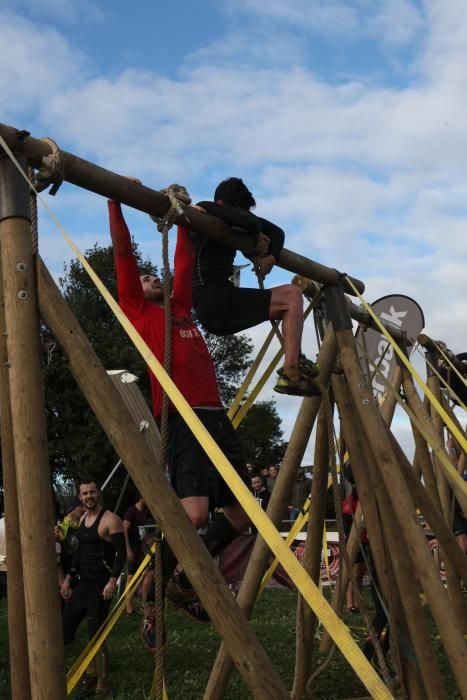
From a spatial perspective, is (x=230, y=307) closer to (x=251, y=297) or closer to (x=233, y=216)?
(x=251, y=297)

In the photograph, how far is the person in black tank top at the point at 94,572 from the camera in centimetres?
642

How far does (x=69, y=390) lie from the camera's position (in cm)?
3142

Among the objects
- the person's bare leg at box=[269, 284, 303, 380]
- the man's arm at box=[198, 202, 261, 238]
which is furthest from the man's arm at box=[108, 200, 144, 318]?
the person's bare leg at box=[269, 284, 303, 380]

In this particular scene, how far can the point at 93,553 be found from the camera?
678 centimetres

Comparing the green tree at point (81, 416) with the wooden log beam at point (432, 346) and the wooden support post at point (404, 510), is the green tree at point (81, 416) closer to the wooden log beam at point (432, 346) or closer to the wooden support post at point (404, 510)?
the wooden log beam at point (432, 346)

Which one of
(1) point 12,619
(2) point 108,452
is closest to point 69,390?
(2) point 108,452

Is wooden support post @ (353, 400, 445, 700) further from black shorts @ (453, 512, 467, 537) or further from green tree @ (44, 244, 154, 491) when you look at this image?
green tree @ (44, 244, 154, 491)

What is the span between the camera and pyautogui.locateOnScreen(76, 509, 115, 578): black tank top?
669 centimetres

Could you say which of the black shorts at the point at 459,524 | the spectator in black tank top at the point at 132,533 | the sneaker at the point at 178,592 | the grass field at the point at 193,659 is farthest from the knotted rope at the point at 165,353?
the spectator in black tank top at the point at 132,533

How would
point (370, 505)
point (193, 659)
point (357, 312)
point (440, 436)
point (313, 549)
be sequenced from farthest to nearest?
1. point (440, 436)
2. point (193, 659)
3. point (357, 312)
4. point (313, 549)
5. point (370, 505)

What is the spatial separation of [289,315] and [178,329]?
643mm

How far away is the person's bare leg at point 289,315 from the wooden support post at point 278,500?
359 millimetres

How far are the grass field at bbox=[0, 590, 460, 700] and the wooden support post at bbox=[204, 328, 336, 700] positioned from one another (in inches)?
56.2

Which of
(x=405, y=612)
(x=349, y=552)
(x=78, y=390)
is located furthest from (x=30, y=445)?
(x=78, y=390)
